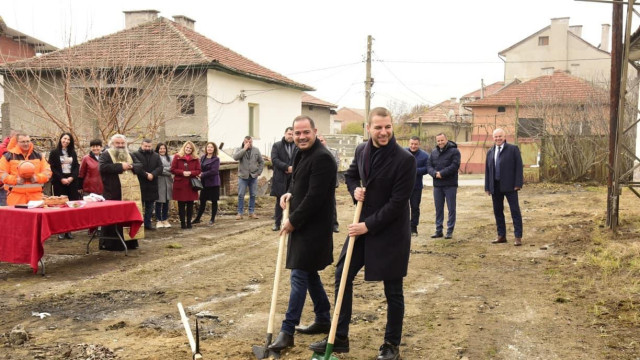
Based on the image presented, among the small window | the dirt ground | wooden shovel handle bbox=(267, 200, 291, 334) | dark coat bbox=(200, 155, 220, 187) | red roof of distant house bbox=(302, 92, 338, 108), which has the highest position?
red roof of distant house bbox=(302, 92, 338, 108)

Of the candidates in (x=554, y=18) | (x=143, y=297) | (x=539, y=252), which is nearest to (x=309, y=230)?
(x=143, y=297)

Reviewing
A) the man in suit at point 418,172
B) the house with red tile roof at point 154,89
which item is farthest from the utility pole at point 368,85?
the man in suit at point 418,172

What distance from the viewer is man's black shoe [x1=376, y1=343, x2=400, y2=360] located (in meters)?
4.65

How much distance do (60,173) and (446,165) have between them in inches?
270

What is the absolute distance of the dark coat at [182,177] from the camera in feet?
39.4

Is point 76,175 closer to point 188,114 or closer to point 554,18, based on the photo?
point 188,114

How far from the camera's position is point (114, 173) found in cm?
1002

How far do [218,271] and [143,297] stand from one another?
1473mm

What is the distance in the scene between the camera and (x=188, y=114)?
63.5ft

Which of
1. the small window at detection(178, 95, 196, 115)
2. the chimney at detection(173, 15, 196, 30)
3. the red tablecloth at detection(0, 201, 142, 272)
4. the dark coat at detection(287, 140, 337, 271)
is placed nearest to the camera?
the dark coat at detection(287, 140, 337, 271)

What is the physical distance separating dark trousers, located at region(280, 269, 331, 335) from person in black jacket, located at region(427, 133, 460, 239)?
5.81m

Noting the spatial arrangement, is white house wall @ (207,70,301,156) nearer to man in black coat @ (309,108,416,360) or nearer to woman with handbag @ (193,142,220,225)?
woman with handbag @ (193,142,220,225)

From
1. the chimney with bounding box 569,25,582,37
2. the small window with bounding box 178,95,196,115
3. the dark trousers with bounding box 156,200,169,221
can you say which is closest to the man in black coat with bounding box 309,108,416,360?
the dark trousers with bounding box 156,200,169,221

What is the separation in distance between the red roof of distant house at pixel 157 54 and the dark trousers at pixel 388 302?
1037 cm
